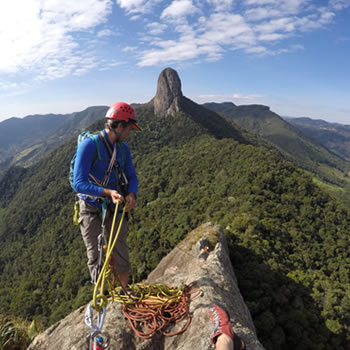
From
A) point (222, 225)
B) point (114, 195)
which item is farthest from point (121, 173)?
point (222, 225)

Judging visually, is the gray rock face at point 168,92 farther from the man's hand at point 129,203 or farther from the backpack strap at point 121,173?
the man's hand at point 129,203

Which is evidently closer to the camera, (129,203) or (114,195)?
(114,195)

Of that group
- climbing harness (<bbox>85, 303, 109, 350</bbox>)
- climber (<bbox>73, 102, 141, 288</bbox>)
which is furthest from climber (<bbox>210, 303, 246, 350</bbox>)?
climber (<bbox>73, 102, 141, 288</bbox>)

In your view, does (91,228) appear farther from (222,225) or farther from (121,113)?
(222,225)

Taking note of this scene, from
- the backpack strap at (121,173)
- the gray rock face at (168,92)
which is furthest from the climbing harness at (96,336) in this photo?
the gray rock face at (168,92)

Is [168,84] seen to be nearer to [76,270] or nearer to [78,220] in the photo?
[76,270]

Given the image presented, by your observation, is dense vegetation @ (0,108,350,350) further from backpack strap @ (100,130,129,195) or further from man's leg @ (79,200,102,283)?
backpack strap @ (100,130,129,195)
